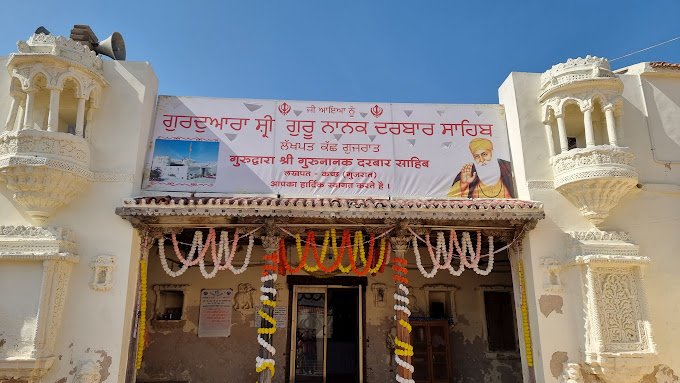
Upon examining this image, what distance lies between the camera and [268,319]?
25.2ft

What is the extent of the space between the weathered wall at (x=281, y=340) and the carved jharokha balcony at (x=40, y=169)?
2834 mm

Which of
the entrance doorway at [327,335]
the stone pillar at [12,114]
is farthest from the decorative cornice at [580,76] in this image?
the stone pillar at [12,114]

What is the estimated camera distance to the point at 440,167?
900 centimetres

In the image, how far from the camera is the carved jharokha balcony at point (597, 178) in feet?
25.9

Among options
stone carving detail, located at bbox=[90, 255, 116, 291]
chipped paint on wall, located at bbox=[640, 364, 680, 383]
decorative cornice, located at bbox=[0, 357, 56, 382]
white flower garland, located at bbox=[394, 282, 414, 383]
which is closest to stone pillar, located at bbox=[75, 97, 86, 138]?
stone carving detail, located at bbox=[90, 255, 116, 291]

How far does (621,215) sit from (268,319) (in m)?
6.25

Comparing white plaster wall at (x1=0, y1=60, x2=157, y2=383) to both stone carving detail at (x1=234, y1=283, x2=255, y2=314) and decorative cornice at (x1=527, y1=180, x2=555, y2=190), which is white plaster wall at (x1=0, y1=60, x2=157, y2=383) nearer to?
stone carving detail at (x1=234, y1=283, x2=255, y2=314)

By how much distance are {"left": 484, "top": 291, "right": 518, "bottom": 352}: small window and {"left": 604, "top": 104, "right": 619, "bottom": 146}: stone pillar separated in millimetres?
4002

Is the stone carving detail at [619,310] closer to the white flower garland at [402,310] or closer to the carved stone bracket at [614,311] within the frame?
the carved stone bracket at [614,311]

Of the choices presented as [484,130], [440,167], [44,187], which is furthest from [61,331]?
[484,130]

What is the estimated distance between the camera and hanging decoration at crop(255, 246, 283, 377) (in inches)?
296

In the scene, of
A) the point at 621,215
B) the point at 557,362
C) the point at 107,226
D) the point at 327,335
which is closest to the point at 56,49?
the point at 107,226

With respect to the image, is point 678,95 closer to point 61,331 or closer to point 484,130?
point 484,130

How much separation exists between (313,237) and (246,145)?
2.26 m
